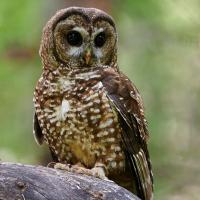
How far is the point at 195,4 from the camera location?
10.0m

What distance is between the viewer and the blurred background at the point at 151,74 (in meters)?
9.33

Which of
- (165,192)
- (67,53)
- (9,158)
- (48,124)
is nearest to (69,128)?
(48,124)

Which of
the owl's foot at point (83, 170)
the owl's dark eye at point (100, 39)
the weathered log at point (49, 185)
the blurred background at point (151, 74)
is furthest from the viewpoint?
the blurred background at point (151, 74)

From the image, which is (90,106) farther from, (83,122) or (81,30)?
(81,30)

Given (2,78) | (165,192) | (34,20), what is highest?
(34,20)

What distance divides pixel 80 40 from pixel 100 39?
175 mm

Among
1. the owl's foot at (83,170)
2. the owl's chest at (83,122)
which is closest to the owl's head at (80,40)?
the owl's chest at (83,122)

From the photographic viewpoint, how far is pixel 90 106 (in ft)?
21.5

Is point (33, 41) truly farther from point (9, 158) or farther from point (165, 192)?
point (165, 192)

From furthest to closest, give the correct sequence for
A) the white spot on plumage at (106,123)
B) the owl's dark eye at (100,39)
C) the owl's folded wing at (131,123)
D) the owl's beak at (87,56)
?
the owl's dark eye at (100,39), the owl's beak at (87,56), the owl's folded wing at (131,123), the white spot on plumage at (106,123)

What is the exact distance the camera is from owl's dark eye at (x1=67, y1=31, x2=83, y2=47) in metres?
6.91

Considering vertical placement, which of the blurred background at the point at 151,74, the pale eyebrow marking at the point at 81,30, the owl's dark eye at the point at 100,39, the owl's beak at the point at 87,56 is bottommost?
the blurred background at the point at 151,74

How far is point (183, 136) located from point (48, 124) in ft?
11.2

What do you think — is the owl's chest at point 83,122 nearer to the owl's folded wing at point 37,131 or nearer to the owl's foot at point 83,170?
the owl's foot at point 83,170
